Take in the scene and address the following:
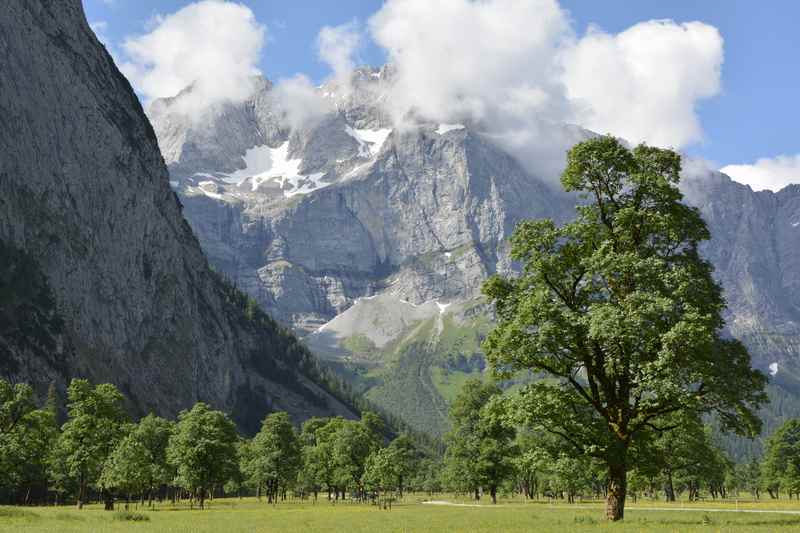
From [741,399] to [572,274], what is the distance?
9.01 m

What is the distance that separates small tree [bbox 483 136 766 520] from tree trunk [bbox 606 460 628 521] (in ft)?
0.21

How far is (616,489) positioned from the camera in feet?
103

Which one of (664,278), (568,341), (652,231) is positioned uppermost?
(652,231)

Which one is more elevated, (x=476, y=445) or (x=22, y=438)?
(x=22, y=438)

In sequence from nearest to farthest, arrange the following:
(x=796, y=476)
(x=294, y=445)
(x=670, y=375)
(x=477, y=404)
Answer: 1. (x=670, y=375)
2. (x=477, y=404)
3. (x=796, y=476)
4. (x=294, y=445)

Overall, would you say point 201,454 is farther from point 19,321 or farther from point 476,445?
point 19,321

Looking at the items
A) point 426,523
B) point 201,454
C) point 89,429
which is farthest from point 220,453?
point 426,523

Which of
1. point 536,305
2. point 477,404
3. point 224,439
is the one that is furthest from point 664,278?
point 224,439

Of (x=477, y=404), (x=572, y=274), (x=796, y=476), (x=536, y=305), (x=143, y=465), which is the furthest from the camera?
(x=796, y=476)

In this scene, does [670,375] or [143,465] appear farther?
[143,465]

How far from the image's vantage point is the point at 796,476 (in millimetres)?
115312

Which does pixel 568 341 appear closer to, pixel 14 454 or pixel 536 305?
pixel 536 305

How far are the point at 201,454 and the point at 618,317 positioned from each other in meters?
79.4

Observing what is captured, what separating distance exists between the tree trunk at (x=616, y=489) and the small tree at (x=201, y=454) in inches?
2874
